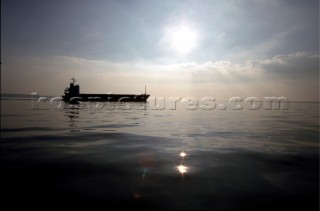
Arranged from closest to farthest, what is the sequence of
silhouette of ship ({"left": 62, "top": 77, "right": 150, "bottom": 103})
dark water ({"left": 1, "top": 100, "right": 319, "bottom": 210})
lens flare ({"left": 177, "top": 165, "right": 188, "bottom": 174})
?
dark water ({"left": 1, "top": 100, "right": 319, "bottom": 210}) < lens flare ({"left": 177, "top": 165, "right": 188, "bottom": 174}) < silhouette of ship ({"left": 62, "top": 77, "right": 150, "bottom": 103})

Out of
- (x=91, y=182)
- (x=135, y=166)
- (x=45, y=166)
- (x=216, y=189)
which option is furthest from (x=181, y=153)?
(x=45, y=166)

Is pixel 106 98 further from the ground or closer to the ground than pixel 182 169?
further from the ground

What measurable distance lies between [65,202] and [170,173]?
3.24m

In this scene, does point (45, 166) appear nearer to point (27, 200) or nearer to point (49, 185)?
point (49, 185)

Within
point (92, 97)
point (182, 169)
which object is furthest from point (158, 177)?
point (92, 97)

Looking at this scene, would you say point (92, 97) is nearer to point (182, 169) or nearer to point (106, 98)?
point (106, 98)

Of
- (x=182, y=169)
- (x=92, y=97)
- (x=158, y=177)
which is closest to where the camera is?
(x=158, y=177)

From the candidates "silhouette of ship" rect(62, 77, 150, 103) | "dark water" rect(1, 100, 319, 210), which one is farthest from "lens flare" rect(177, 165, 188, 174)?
"silhouette of ship" rect(62, 77, 150, 103)

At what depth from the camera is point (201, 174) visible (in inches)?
263

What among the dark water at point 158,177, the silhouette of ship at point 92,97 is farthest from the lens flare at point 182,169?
the silhouette of ship at point 92,97

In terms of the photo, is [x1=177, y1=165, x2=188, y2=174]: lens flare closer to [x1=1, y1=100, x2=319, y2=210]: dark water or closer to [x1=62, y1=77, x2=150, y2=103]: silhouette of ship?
[x1=1, y1=100, x2=319, y2=210]: dark water

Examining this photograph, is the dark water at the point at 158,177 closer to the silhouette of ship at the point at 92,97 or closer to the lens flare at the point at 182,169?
the lens flare at the point at 182,169

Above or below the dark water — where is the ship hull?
above

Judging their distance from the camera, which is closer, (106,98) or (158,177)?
(158,177)
